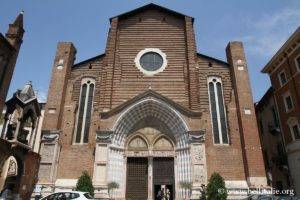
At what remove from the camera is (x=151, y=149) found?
62.0 feet

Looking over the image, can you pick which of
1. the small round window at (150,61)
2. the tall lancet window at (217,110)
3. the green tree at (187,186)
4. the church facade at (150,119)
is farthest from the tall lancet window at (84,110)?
the tall lancet window at (217,110)

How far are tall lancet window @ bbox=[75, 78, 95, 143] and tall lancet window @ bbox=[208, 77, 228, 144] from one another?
30.1 feet

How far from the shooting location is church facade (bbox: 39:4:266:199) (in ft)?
57.4

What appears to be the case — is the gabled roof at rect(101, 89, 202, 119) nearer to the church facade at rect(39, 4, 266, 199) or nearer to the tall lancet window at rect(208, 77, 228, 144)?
the church facade at rect(39, 4, 266, 199)

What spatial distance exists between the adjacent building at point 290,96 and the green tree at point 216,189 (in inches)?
310

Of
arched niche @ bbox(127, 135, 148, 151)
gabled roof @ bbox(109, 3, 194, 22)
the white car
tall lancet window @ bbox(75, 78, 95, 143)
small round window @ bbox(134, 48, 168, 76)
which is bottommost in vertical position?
the white car

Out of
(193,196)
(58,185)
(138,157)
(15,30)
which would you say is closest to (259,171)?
(193,196)

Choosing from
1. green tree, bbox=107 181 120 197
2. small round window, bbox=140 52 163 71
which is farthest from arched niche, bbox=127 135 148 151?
small round window, bbox=140 52 163 71

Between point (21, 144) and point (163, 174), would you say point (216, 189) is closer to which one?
point (163, 174)

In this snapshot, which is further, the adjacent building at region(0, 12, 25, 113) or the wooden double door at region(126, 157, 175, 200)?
the wooden double door at region(126, 157, 175, 200)

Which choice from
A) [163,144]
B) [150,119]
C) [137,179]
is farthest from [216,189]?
[150,119]

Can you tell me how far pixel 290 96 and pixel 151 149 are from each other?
1216 cm

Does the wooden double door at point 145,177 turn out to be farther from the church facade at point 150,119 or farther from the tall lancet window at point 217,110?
the tall lancet window at point 217,110

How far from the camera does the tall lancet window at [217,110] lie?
62.0ft
